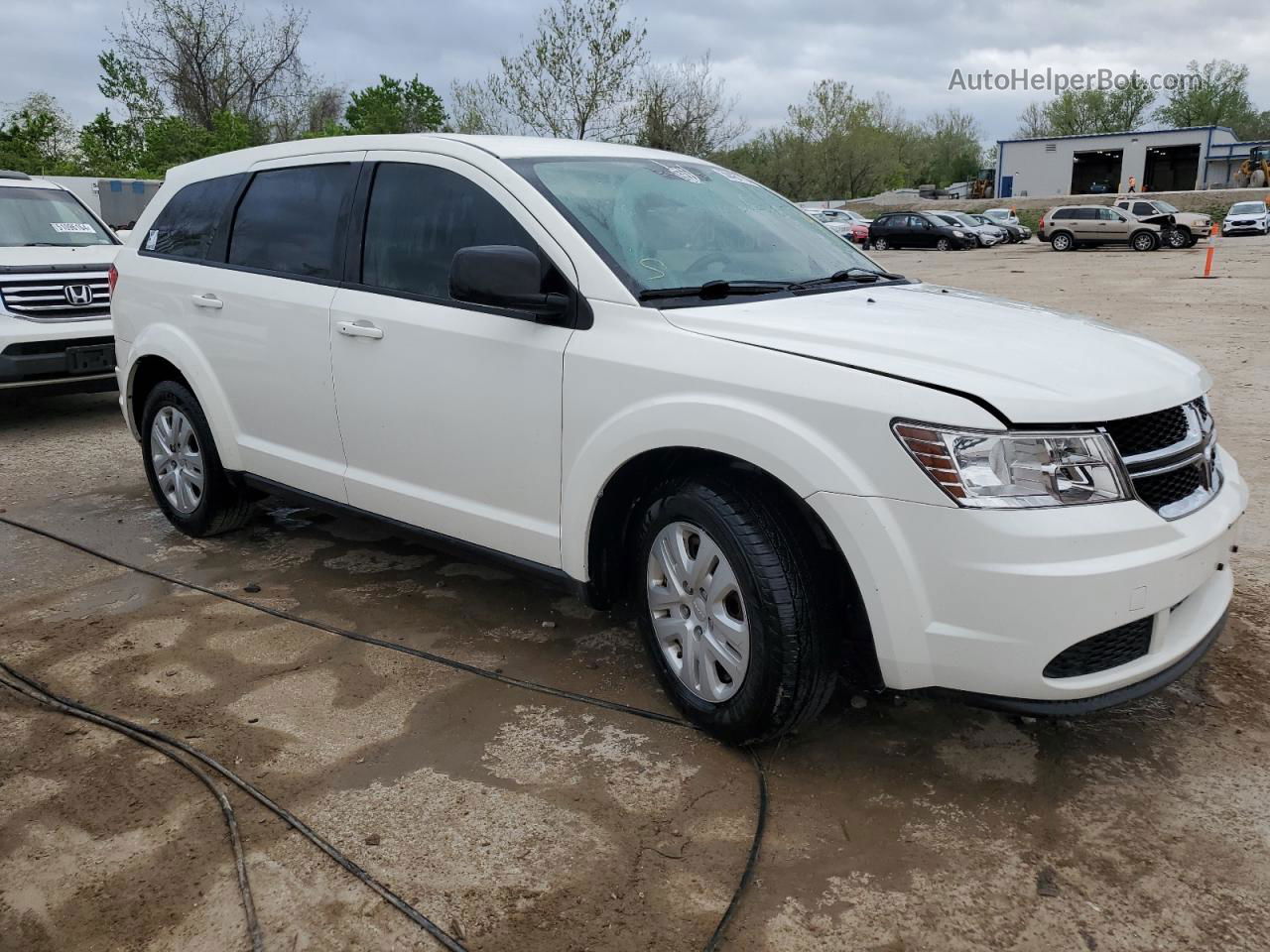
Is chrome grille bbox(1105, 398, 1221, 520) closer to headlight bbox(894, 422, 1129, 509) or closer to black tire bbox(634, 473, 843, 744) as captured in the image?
headlight bbox(894, 422, 1129, 509)

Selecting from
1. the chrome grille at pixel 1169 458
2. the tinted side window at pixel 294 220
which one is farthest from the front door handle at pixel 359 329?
the chrome grille at pixel 1169 458

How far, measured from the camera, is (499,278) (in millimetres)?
3133

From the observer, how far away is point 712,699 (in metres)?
3.07

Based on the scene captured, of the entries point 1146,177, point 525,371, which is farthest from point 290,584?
point 1146,177

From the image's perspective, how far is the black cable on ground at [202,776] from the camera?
239 centimetres

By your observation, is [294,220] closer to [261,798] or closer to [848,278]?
[848,278]

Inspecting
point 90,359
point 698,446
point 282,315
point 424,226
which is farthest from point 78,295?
point 698,446

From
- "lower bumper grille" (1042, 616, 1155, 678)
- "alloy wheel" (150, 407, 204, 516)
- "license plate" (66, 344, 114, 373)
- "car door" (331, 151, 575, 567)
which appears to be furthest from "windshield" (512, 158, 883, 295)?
"license plate" (66, 344, 114, 373)

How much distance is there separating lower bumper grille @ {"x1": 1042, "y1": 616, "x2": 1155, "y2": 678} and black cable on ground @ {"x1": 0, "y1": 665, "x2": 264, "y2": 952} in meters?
1.99

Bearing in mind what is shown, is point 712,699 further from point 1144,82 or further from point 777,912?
point 1144,82

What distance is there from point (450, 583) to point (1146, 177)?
6570 centimetres

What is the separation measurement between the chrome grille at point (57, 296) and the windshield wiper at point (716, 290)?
6634 millimetres

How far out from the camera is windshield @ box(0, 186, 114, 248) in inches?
338

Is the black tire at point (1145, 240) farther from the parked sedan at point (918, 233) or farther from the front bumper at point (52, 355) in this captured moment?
the front bumper at point (52, 355)
